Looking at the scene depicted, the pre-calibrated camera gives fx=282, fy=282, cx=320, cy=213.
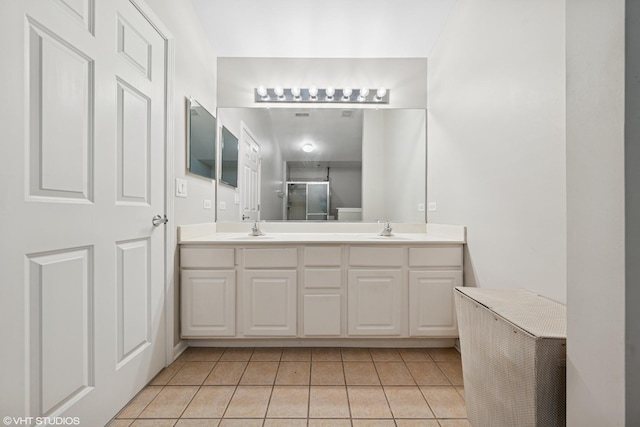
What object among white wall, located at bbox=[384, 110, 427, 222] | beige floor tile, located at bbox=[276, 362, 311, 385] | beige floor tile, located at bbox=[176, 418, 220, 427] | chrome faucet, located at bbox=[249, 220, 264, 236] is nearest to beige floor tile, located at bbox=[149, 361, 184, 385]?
beige floor tile, located at bbox=[176, 418, 220, 427]

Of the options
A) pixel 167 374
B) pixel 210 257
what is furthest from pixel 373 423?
pixel 210 257

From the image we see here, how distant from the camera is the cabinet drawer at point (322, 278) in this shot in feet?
6.37

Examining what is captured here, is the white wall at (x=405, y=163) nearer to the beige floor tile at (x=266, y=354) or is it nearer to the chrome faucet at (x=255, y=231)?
the chrome faucet at (x=255, y=231)

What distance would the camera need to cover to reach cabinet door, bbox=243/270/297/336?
6.26 feet

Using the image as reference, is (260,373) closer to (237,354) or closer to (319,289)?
(237,354)

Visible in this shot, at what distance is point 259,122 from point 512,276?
223cm

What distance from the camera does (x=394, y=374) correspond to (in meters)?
1.69

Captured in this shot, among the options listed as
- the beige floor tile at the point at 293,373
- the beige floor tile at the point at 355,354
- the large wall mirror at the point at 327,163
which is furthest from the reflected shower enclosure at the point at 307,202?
the beige floor tile at the point at 293,373

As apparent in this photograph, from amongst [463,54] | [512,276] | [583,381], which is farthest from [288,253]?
[463,54]

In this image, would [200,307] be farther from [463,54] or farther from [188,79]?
[463,54]

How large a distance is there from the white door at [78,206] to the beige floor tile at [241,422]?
1.65 feet

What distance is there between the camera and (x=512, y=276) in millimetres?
1413

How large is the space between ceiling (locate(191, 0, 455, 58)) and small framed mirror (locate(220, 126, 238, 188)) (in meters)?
0.72

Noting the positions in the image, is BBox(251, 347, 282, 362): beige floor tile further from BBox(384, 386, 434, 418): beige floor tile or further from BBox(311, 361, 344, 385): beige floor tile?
BBox(384, 386, 434, 418): beige floor tile
